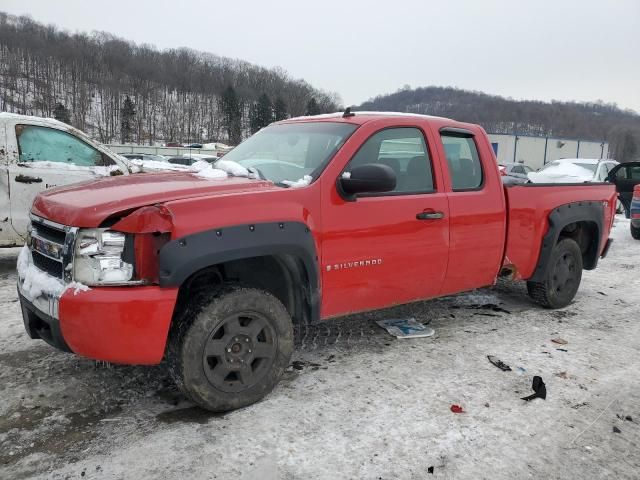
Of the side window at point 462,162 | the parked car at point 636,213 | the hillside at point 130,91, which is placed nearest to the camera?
the side window at point 462,162

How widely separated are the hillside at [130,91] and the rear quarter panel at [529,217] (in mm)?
92487

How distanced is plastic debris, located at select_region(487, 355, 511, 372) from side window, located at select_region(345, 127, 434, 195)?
1.39 m

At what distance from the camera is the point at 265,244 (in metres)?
2.94

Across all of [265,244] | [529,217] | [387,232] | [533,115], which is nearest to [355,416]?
[265,244]

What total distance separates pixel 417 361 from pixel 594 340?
5.94 feet

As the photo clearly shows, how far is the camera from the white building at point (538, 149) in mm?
64750

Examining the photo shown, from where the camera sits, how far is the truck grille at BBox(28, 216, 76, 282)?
8.86 feet

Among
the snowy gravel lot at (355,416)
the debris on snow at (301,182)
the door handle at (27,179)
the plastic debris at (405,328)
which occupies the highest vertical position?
the debris on snow at (301,182)

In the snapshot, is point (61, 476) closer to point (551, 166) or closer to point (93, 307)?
point (93, 307)

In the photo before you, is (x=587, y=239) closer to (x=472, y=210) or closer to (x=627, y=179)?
(x=472, y=210)

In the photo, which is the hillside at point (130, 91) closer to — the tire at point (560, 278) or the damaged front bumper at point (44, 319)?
the tire at point (560, 278)

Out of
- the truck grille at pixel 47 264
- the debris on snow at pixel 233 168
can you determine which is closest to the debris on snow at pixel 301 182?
the debris on snow at pixel 233 168

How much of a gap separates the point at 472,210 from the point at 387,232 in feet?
3.17

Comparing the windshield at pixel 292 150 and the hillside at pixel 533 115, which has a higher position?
the hillside at pixel 533 115
